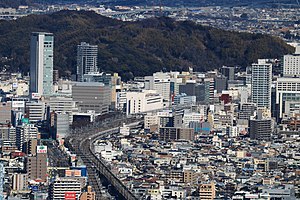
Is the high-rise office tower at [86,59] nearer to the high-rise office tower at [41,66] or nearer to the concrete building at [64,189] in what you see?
the high-rise office tower at [41,66]

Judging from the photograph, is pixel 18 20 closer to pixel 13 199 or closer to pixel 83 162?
pixel 83 162

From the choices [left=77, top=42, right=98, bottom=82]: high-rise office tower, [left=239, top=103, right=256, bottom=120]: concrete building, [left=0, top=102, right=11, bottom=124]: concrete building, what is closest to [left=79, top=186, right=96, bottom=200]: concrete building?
[left=0, top=102, right=11, bottom=124]: concrete building

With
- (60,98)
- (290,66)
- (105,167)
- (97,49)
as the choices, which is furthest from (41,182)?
(97,49)

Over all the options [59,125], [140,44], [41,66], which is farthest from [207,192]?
[140,44]

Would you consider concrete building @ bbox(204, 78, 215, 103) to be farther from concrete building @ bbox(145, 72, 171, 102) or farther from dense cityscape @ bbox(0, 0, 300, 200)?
concrete building @ bbox(145, 72, 171, 102)

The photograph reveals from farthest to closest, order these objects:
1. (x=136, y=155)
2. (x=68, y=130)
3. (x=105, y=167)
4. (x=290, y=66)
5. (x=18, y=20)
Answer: (x=18, y=20) → (x=290, y=66) → (x=68, y=130) → (x=136, y=155) → (x=105, y=167)
